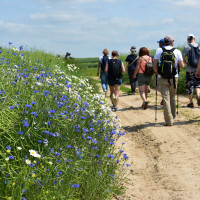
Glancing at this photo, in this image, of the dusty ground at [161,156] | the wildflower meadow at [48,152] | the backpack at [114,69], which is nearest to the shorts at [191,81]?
the dusty ground at [161,156]

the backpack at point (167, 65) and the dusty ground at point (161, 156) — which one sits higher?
the backpack at point (167, 65)

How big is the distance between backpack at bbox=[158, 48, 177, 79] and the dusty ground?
4.36ft

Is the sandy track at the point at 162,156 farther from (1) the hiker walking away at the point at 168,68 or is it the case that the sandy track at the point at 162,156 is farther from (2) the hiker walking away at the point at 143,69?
(2) the hiker walking away at the point at 143,69

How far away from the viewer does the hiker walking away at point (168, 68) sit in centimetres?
918

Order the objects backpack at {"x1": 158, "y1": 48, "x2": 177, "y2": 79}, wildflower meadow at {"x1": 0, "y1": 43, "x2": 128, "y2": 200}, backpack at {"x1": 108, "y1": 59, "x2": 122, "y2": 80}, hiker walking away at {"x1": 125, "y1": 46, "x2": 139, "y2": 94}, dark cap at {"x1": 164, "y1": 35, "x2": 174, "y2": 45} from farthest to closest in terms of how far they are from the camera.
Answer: hiker walking away at {"x1": 125, "y1": 46, "x2": 139, "y2": 94} → backpack at {"x1": 108, "y1": 59, "x2": 122, "y2": 80} → dark cap at {"x1": 164, "y1": 35, "x2": 174, "y2": 45} → backpack at {"x1": 158, "y1": 48, "x2": 177, "y2": 79} → wildflower meadow at {"x1": 0, "y1": 43, "x2": 128, "y2": 200}

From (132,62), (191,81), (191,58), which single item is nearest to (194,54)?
(191,58)

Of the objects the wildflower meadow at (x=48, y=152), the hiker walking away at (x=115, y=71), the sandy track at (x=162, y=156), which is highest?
the hiker walking away at (x=115, y=71)

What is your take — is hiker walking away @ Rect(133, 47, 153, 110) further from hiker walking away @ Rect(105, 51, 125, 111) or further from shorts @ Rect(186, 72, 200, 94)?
shorts @ Rect(186, 72, 200, 94)

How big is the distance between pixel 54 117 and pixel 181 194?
2.10m

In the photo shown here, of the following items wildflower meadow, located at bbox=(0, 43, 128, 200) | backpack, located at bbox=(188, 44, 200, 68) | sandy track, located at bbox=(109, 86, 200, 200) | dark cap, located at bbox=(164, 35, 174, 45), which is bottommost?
sandy track, located at bbox=(109, 86, 200, 200)

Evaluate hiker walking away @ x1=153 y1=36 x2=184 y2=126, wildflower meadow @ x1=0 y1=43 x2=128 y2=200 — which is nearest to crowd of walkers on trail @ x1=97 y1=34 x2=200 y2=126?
hiker walking away @ x1=153 y1=36 x2=184 y2=126

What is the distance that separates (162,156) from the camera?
7266mm

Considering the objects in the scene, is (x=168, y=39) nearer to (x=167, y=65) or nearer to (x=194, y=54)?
(x=167, y=65)

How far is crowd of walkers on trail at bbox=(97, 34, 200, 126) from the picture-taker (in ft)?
30.5
